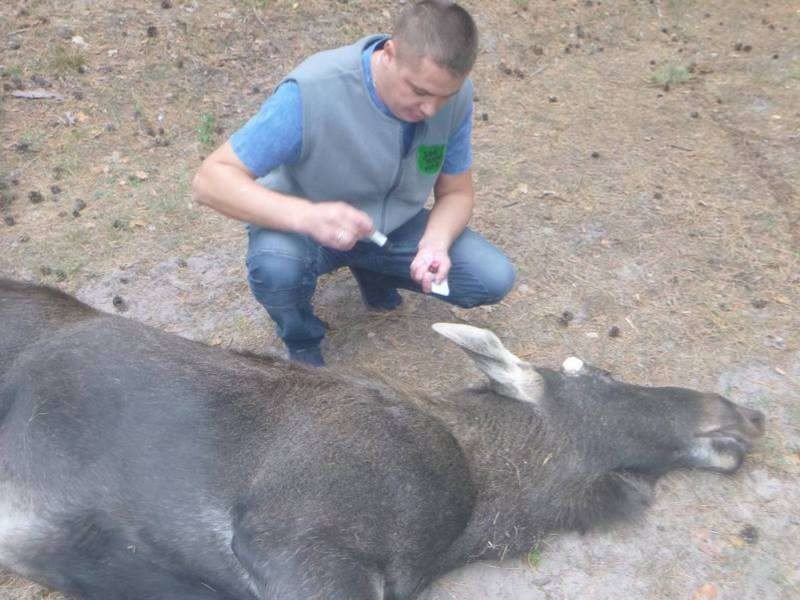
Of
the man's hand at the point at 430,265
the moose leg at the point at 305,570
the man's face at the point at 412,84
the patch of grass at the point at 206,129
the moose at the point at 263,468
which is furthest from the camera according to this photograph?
the patch of grass at the point at 206,129

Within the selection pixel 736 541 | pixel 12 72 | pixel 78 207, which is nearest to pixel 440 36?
pixel 736 541

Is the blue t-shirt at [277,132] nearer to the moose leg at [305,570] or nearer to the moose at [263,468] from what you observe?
the moose at [263,468]

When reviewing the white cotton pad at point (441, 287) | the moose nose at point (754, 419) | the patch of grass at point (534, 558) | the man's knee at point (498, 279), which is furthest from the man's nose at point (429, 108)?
the moose nose at point (754, 419)

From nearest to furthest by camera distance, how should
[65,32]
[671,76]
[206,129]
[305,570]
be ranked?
[305,570]
[206,129]
[65,32]
[671,76]

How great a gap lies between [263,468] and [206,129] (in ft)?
13.2

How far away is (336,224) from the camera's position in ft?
10.9

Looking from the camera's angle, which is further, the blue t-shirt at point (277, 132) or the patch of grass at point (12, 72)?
the patch of grass at point (12, 72)

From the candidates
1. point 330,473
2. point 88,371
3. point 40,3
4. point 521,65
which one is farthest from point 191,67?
point 330,473

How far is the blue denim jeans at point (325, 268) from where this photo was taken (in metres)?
3.89

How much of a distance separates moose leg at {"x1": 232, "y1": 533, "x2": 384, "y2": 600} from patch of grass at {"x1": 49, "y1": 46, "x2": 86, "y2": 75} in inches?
205

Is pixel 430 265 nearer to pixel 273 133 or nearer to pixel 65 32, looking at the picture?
pixel 273 133

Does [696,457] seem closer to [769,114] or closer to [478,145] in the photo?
[478,145]

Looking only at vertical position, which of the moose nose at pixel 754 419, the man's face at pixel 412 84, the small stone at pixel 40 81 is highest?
A: the man's face at pixel 412 84

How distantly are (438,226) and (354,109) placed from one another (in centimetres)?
80
